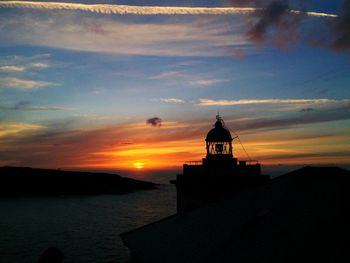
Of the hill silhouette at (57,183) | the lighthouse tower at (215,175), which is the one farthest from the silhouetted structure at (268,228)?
the hill silhouette at (57,183)

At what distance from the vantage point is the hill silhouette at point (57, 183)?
135625 millimetres

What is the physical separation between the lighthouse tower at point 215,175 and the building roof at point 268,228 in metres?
6.81

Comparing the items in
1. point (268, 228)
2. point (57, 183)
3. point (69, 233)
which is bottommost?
point (69, 233)

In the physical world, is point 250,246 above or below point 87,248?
above

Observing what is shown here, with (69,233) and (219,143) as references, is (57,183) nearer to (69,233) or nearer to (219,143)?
(69,233)

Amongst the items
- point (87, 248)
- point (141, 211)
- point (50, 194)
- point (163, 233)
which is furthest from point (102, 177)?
point (163, 233)

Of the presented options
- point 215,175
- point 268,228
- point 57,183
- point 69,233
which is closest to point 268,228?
point 268,228

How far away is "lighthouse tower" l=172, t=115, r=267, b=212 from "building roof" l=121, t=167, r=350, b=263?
6.81 m

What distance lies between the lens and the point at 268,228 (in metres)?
11.7

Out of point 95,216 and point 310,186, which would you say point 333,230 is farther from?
point 95,216

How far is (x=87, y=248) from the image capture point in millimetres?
40719

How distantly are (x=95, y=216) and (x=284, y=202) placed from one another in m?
64.8

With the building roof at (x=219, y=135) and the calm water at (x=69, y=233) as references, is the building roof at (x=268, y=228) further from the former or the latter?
the calm water at (x=69, y=233)

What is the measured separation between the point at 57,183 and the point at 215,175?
13513 centimetres
